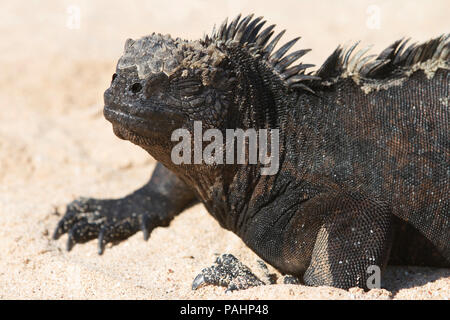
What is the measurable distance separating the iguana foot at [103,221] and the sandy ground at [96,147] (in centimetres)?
9

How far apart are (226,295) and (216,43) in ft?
5.52

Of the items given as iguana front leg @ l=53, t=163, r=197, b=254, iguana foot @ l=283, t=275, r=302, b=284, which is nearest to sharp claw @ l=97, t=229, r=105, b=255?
iguana front leg @ l=53, t=163, r=197, b=254

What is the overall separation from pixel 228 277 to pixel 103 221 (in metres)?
1.59

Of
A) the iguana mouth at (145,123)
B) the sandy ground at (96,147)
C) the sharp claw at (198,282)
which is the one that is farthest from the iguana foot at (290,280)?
the iguana mouth at (145,123)

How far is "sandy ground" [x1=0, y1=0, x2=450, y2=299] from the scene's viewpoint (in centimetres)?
430

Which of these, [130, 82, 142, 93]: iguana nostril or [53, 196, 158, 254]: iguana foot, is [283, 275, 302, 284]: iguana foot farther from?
[130, 82, 142, 93]: iguana nostril

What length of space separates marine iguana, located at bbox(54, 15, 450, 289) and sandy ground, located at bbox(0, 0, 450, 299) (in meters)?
0.34

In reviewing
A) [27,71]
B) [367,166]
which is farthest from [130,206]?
[27,71]

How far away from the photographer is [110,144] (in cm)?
773

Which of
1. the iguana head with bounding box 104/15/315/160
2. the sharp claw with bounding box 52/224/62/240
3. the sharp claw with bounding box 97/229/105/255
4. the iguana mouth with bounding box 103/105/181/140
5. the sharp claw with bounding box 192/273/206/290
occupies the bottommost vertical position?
the sharp claw with bounding box 192/273/206/290

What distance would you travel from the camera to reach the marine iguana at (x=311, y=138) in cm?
404

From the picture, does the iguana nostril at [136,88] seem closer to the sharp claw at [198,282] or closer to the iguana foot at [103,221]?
the sharp claw at [198,282]

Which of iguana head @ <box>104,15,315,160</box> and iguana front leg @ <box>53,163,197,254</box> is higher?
iguana head @ <box>104,15,315,160</box>

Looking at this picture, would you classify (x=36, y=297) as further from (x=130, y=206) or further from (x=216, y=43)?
(x=216, y=43)
